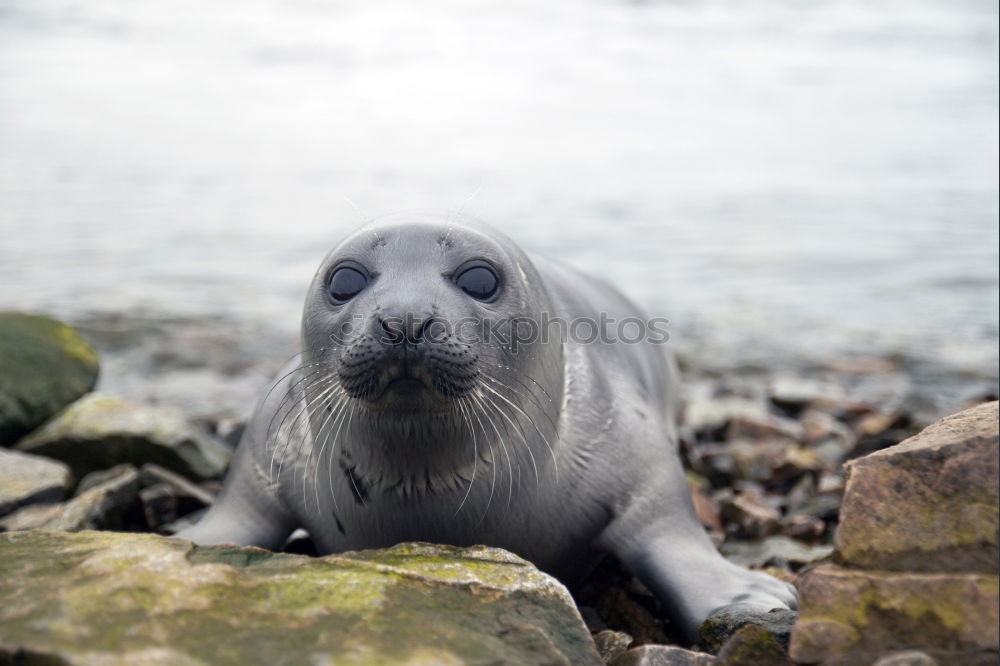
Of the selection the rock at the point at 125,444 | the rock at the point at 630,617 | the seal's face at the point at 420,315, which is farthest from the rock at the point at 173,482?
the rock at the point at 630,617

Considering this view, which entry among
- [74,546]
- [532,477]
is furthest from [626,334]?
[74,546]

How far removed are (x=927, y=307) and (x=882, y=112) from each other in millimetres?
12607

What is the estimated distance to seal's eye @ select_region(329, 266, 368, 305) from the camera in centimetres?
295

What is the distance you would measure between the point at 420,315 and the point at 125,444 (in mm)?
2370

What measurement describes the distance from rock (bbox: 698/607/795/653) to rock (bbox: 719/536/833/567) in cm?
91

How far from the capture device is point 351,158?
56.9 feet

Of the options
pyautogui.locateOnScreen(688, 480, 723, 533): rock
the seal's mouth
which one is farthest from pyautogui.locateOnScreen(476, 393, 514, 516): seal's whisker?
pyautogui.locateOnScreen(688, 480, 723, 533): rock

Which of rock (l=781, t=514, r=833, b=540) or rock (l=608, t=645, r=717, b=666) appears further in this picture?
rock (l=781, t=514, r=833, b=540)

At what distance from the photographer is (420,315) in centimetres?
262

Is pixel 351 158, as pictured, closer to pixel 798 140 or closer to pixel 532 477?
pixel 798 140

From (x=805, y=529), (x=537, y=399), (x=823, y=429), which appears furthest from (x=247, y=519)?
(x=823, y=429)

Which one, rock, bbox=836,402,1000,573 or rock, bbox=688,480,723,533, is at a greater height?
rock, bbox=836,402,1000,573

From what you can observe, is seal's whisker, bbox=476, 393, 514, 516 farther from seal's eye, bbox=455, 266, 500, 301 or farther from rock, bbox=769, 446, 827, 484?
rock, bbox=769, 446, 827, 484

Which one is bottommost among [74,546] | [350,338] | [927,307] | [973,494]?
[927,307]
